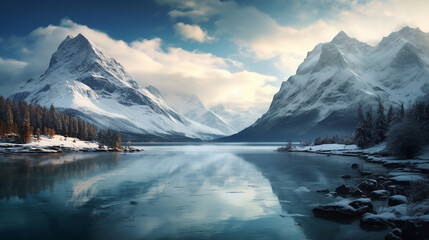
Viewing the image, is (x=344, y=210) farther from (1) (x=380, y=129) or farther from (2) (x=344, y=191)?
(1) (x=380, y=129)

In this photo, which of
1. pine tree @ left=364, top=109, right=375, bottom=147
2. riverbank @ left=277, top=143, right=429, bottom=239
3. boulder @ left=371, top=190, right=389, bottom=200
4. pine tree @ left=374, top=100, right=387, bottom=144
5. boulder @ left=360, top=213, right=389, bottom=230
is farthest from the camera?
pine tree @ left=364, top=109, right=375, bottom=147

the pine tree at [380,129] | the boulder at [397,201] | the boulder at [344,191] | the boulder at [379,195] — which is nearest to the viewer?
the boulder at [397,201]

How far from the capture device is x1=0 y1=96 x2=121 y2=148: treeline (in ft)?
463

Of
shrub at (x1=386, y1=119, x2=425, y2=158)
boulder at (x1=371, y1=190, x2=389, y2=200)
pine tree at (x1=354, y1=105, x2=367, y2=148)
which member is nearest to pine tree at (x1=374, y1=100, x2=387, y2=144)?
pine tree at (x1=354, y1=105, x2=367, y2=148)

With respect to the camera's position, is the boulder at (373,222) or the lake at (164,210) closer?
the lake at (164,210)

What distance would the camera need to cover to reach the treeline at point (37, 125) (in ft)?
463

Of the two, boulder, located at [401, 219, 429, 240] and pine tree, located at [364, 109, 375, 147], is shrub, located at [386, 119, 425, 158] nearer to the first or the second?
pine tree, located at [364, 109, 375, 147]

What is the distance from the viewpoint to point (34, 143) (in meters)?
138

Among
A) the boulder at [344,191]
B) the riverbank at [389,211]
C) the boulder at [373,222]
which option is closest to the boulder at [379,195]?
the riverbank at [389,211]

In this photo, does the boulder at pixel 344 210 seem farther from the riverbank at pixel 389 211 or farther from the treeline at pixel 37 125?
the treeline at pixel 37 125

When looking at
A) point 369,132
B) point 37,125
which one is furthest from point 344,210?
point 37,125

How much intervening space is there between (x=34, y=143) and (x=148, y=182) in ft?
370

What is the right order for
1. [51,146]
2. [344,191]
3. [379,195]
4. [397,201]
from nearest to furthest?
[397,201] < [379,195] < [344,191] < [51,146]

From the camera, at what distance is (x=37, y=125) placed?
162875mm
